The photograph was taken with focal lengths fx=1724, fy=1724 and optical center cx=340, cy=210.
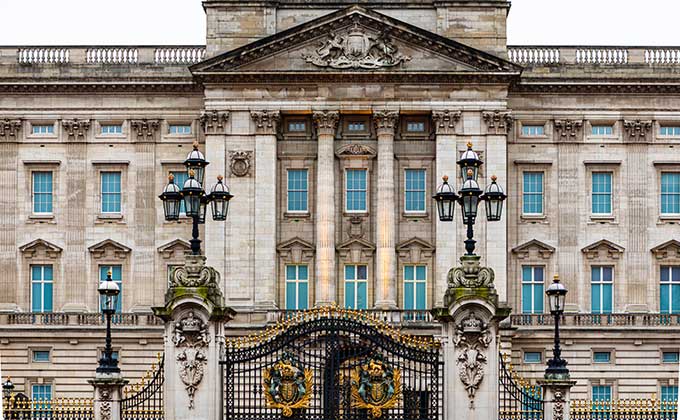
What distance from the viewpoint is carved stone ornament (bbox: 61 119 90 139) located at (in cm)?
8150

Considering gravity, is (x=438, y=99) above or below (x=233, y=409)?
above

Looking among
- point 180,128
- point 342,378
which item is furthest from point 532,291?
point 342,378

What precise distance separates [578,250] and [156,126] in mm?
20734

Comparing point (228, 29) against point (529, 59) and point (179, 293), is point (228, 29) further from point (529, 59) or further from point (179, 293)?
point (179, 293)

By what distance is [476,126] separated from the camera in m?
79.0

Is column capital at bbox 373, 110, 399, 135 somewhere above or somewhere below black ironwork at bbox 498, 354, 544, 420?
above

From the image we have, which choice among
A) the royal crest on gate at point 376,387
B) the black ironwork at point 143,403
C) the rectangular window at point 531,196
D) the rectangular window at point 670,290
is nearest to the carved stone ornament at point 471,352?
the royal crest on gate at point 376,387

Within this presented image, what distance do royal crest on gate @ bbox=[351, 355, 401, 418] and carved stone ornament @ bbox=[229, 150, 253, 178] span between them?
1262 inches

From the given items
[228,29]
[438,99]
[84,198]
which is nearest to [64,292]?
[84,198]

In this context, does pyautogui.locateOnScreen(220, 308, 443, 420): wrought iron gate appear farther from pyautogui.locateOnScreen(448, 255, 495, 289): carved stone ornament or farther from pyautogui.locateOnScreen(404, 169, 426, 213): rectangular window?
pyautogui.locateOnScreen(404, 169, 426, 213): rectangular window

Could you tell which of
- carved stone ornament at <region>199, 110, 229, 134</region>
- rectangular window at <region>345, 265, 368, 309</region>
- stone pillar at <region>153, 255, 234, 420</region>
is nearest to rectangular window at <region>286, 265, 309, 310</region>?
rectangular window at <region>345, 265, 368, 309</region>

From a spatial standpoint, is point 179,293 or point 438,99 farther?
point 438,99

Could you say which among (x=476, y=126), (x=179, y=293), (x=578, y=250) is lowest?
(x=179, y=293)

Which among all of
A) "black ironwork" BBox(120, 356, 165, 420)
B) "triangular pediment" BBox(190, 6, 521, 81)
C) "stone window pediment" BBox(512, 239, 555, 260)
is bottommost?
"black ironwork" BBox(120, 356, 165, 420)
